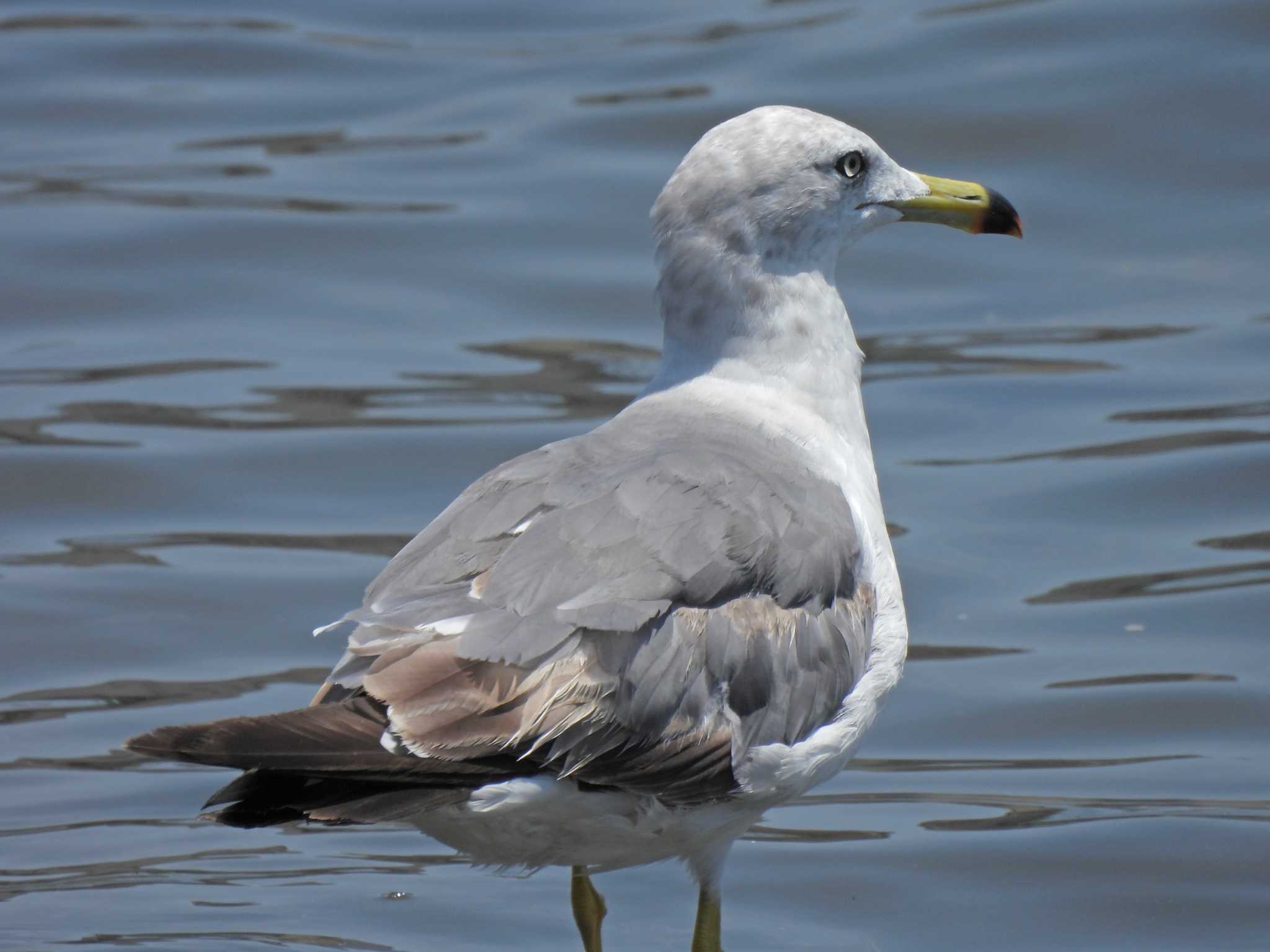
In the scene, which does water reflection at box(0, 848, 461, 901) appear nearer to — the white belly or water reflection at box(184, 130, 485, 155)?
the white belly

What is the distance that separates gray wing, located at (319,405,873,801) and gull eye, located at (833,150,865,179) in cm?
89

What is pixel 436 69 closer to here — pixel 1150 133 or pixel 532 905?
pixel 1150 133

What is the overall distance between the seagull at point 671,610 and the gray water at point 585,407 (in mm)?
1157

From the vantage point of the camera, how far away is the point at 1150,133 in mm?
12047

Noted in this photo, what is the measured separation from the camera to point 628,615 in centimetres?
436

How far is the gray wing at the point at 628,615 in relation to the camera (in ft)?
13.6

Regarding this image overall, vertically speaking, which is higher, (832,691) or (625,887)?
(832,691)

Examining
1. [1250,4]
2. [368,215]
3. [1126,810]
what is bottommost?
[1126,810]

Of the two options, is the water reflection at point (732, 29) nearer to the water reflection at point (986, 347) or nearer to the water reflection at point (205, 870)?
the water reflection at point (986, 347)

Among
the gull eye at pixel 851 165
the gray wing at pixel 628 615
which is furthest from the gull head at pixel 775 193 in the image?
the gray wing at pixel 628 615

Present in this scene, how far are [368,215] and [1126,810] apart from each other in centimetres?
646

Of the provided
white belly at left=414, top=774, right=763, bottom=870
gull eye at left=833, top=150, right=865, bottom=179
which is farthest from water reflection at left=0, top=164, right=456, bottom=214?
white belly at left=414, top=774, right=763, bottom=870

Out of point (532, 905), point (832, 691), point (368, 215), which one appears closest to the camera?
point (832, 691)

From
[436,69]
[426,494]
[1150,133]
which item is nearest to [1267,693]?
[426,494]
